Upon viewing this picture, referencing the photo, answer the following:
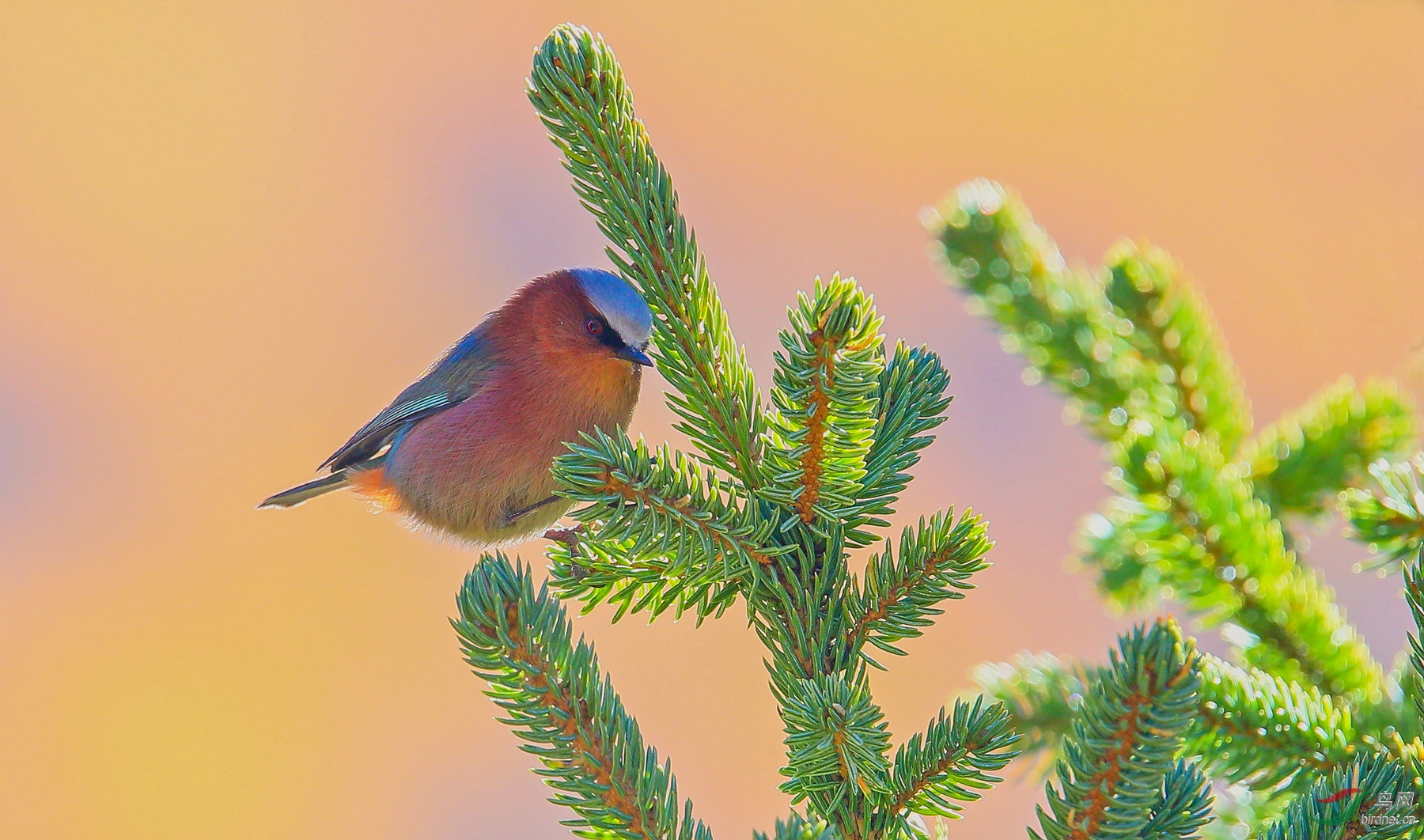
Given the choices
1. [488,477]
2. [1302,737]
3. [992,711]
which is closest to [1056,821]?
[992,711]

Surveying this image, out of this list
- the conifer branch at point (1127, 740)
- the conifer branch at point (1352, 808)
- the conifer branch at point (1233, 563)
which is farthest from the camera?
the conifer branch at point (1233, 563)

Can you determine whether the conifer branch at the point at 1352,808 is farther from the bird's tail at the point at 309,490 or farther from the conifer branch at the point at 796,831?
the bird's tail at the point at 309,490

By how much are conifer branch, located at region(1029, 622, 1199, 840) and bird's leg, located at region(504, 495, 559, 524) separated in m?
1.29

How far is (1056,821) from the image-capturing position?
920 millimetres

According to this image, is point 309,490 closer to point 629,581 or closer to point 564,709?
point 629,581

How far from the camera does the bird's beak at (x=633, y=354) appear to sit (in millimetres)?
2047

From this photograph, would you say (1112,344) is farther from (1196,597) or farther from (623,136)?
(623,136)

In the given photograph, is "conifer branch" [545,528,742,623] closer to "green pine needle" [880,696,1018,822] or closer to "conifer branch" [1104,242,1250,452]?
"green pine needle" [880,696,1018,822]

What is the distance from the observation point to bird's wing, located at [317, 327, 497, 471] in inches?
96.7

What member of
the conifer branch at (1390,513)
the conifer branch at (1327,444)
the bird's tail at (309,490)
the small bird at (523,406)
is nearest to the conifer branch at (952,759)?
the conifer branch at (1390,513)

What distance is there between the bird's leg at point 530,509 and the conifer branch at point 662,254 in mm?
827

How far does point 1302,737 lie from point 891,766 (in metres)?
0.53

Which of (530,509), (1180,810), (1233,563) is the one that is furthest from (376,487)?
(1180,810)

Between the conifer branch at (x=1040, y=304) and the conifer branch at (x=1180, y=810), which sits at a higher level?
the conifer branch at (x=1040, y=304)
